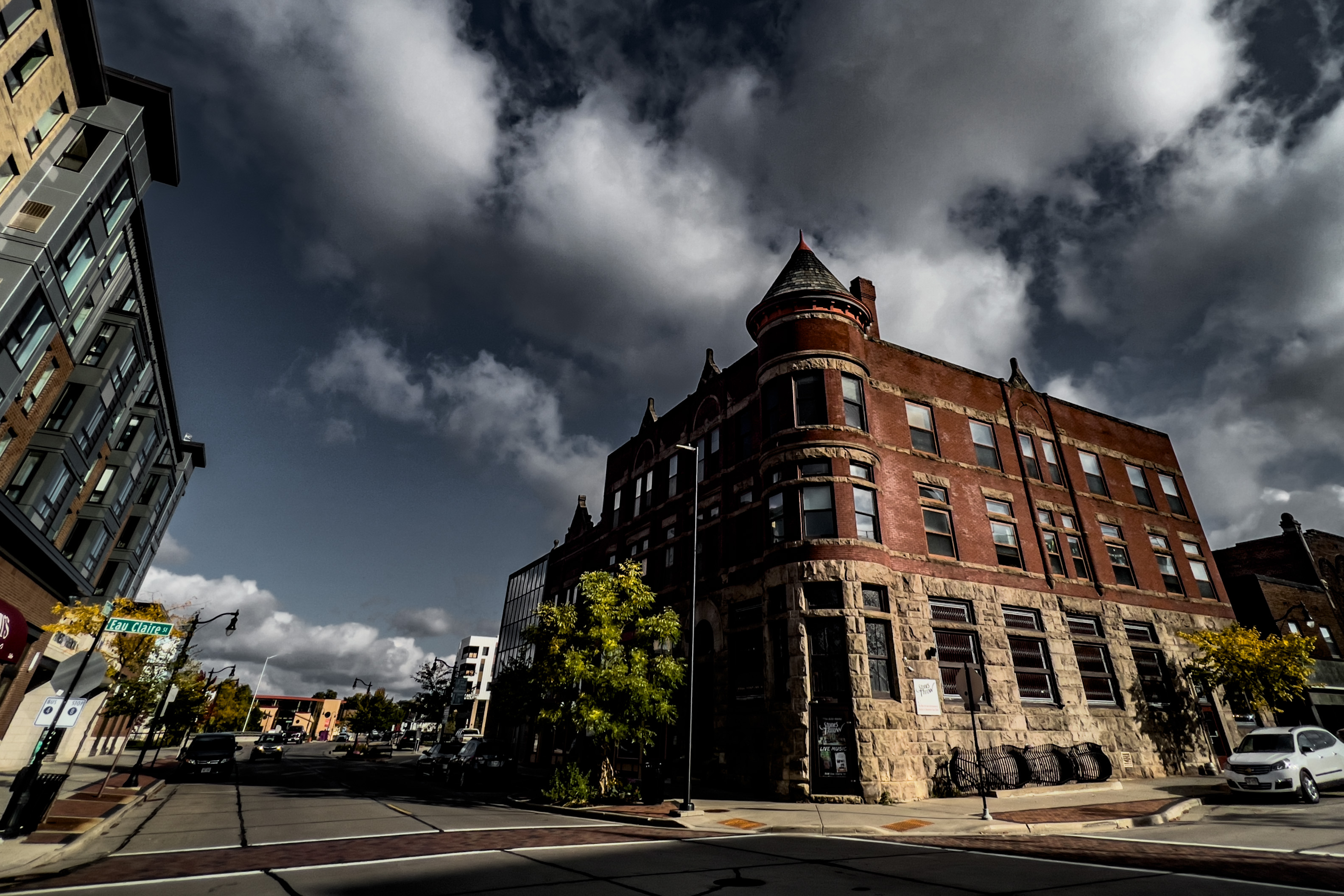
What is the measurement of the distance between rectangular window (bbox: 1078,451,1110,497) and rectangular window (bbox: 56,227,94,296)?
44946 millimetres

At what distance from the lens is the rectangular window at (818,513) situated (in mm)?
22516

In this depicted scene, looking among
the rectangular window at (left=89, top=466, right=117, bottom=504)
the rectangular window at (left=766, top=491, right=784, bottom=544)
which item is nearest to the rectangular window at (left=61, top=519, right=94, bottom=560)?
the rectangular window at (left=89, top=466, right=117, bottom=504)

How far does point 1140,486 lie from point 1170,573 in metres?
4.61

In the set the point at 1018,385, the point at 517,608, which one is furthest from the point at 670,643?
the point at 517,608

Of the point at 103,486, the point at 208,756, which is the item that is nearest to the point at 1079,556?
the point at 208,756

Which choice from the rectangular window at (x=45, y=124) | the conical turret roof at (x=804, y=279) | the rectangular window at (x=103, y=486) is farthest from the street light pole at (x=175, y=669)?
the conical turret roof at (x=804, y=279)

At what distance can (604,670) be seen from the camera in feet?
63.6

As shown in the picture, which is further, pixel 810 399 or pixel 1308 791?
pixel 810 399

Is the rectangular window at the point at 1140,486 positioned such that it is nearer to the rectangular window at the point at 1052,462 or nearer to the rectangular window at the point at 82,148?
the rectangular window at the point at 1052,462

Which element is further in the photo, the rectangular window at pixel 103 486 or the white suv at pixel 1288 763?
the rectangular window at pixel 103 486

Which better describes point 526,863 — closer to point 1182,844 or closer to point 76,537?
point 1182,844

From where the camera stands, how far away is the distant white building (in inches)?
4943

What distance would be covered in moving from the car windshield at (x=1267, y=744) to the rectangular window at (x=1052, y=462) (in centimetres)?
1337

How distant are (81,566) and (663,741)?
34.7 m
